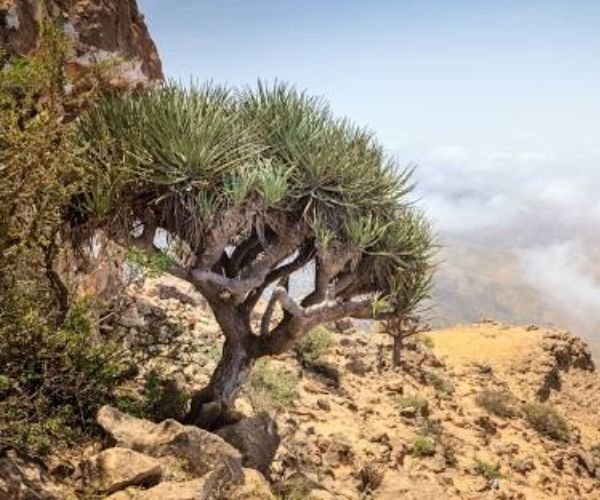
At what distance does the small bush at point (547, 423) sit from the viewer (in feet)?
63.9

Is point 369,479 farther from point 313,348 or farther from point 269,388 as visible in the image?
point 313,348

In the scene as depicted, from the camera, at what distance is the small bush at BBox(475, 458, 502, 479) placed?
1433cm

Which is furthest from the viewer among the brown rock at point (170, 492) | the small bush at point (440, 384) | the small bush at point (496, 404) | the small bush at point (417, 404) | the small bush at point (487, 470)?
the small bush at point (440, 384)

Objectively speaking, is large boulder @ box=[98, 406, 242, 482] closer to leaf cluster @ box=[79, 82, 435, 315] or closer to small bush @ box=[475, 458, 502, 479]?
leaf cluster @ box=[79, 82, 435, 315]

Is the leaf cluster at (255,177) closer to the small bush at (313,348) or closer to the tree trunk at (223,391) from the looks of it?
the tree trunk at (223,391)

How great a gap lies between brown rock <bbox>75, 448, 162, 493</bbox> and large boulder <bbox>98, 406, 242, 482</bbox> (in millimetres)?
458

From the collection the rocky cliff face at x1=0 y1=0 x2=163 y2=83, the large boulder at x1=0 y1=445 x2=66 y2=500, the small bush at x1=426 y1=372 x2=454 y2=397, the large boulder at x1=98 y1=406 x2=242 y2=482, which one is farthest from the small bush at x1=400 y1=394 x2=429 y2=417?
the large boulder at x1=0 y1=445 x2=66 y2=500

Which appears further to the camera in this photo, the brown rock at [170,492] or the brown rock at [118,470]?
the brown rock at [118,470]

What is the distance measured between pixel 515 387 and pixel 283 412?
46.6 feet

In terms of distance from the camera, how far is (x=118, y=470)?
22.6ft

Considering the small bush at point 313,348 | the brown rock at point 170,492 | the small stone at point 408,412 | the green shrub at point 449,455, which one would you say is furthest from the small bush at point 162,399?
the small bush at point 313,348

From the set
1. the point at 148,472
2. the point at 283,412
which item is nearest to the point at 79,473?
the point at 148,472

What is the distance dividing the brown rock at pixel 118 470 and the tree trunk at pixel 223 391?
8.06 ft

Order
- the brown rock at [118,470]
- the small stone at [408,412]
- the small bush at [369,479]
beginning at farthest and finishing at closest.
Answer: the small stone at [408,412], the small bush at [369,479], the brown rock at [118,470]
